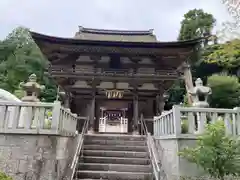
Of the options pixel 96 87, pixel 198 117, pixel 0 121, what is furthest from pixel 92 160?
pixel 96 87

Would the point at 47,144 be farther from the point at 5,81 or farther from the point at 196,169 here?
the point at 5,81

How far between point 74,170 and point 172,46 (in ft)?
28.0

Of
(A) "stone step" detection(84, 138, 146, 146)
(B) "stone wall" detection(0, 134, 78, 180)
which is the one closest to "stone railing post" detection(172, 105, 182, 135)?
(A) "stone step" detection(84, 138, 146, 146)

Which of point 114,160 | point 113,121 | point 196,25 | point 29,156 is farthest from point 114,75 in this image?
point 196,25

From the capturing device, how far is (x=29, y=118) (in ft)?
19.2

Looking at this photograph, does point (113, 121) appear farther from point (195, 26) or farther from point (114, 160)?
point (195, 26)

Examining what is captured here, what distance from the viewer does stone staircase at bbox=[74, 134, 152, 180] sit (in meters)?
6.84

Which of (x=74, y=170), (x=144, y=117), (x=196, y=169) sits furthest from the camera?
(x=144, y=117)

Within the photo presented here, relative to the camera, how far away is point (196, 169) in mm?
5578

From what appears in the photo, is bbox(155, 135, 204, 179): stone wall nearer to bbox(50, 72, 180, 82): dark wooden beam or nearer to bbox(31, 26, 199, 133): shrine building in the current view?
bbox(31, 26, 199, 133): shrine building

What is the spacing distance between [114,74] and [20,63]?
796 inches

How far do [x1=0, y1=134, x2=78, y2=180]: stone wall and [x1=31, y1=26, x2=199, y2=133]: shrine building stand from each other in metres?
5.90

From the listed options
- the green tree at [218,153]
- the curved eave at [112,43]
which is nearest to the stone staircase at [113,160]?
the green tree at [218,153]

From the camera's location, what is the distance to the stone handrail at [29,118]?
5812 mm
